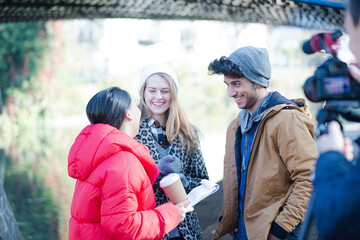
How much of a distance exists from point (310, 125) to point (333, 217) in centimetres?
114

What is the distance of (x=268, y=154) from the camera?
7.02 ft

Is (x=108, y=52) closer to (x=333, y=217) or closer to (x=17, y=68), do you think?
(x=17, y=68)

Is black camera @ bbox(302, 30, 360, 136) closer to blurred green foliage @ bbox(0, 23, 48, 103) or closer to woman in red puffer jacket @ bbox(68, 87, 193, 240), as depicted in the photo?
woman in red puffer jacket @ bbox(68, 87, 193, 240)

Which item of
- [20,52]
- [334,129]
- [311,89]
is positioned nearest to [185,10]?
[311,89]

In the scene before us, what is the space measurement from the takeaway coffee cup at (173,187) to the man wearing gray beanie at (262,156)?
0.41 metres

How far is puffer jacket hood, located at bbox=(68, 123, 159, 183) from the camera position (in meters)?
1.83

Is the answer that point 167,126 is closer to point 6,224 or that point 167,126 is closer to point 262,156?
point 262,156

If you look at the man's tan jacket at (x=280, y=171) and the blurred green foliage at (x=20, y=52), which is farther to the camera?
the blurred green foliage at (x=20, y=52)

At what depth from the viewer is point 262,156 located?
2.13 meters

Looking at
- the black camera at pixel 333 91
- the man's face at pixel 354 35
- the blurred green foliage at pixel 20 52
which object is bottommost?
the black camera at pixel 333 91

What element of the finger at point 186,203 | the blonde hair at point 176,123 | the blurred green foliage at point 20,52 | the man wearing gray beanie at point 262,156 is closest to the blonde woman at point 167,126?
the blonde hair at point 176,123

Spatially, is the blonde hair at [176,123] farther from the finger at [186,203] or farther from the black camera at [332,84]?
the black camera at [332,84]

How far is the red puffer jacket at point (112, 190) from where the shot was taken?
5.77ft

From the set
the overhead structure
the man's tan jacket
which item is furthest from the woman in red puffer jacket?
the overhead structure
